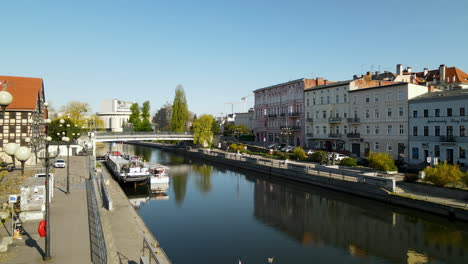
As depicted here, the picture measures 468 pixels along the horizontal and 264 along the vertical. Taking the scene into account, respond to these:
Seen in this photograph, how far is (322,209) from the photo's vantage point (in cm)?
2914

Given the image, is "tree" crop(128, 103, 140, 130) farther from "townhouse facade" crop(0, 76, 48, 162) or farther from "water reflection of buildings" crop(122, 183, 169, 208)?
"water reflection of buildings" crop(122, 183, 169, 208)

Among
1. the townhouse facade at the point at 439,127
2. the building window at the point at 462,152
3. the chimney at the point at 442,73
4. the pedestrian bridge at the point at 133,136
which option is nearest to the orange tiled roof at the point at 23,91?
the pedestrian bridge at the point at 133,136

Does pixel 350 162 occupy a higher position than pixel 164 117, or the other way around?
pixel 164 117

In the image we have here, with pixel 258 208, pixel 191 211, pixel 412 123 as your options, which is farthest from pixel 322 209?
pixel 412 123

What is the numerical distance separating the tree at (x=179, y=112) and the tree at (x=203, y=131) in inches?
569

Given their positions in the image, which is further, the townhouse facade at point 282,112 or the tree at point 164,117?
the tree at point 164,117

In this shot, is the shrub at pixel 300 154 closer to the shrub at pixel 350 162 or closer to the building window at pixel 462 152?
the shrub at pixel 350 162

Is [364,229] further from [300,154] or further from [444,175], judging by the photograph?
[300,154]

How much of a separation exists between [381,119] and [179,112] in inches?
2238

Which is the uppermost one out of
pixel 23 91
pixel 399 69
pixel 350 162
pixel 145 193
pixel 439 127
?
pixel 399 69

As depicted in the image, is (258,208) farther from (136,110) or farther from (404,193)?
(136,110)

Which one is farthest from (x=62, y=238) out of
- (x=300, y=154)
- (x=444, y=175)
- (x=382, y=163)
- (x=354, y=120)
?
(x=354, y=120)

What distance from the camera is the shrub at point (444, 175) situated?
2655 cm

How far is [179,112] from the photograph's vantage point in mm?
92500
